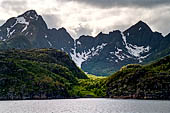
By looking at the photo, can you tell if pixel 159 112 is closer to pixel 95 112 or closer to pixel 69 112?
pixel 95 112

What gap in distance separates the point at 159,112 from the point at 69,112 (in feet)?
145

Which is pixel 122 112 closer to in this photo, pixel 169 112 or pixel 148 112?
pixel 148 112

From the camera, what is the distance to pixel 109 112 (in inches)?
5640

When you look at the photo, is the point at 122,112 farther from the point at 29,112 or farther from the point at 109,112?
the point at 29,112

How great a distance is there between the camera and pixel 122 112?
14200cm

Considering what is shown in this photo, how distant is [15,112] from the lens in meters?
145

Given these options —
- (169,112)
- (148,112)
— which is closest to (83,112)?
(148,112)

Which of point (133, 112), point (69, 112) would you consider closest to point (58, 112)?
point (69, 112)

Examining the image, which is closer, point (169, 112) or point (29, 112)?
point (169, 112)

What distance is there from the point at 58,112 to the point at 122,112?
3187 cm

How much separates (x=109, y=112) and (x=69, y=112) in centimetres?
2007

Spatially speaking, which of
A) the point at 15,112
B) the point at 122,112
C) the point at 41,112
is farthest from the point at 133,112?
the point at 15,112

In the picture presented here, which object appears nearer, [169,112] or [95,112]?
[169,112]

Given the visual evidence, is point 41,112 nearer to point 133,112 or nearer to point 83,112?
point 83,112
